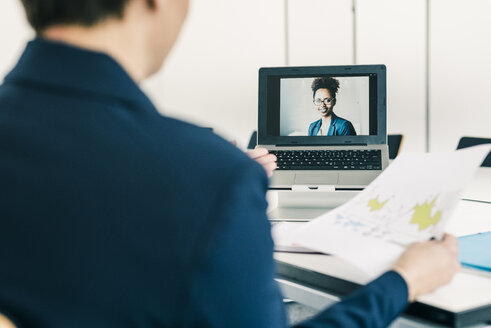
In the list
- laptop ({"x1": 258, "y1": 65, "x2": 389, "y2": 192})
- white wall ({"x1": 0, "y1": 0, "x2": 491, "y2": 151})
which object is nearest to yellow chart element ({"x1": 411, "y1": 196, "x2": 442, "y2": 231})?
laptop ({"x1": 258, "y1": 65, "x2": 389, "y2": 192})

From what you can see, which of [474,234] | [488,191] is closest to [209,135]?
[474,234]

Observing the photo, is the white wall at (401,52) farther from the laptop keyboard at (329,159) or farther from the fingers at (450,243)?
the fingers at (450,243)

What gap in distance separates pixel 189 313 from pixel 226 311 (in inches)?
1.6

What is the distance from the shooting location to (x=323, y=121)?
1.76 meters

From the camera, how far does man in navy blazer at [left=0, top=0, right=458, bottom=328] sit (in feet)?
1.72

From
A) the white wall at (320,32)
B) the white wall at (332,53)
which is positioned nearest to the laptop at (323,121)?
the white wall at (332,53)

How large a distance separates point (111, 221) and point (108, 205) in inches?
0.6

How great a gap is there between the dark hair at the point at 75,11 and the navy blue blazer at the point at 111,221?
6 cm

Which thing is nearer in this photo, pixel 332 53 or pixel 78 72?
pixel 78 72

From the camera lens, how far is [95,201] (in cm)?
52

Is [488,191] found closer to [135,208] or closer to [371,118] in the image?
[371,118]

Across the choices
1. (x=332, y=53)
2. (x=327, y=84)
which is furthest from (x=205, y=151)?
(x=332, y=53)

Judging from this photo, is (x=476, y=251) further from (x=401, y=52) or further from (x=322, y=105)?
(x=401, y=52)

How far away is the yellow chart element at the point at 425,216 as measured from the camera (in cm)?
90
